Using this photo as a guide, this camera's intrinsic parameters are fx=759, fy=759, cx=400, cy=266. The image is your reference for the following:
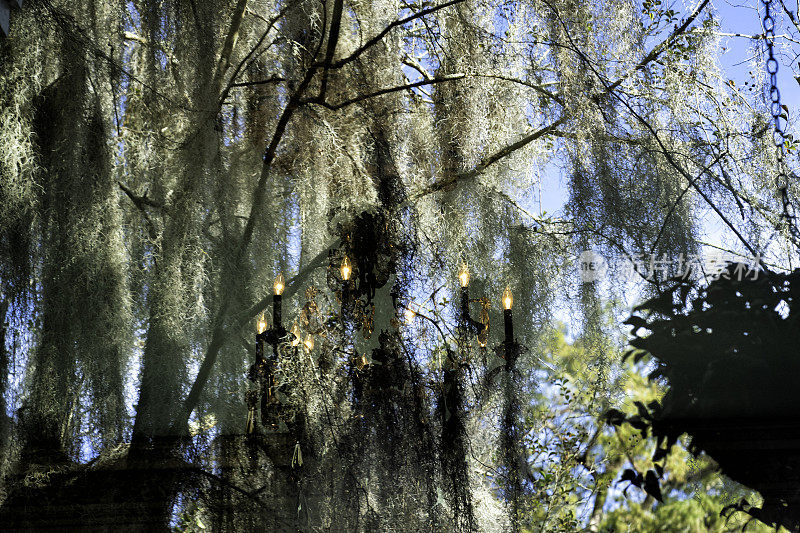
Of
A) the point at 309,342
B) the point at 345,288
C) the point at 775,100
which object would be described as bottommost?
the point at 309,342

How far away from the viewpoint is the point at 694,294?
1.55m

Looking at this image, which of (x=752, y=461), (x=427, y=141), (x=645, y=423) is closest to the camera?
(x=752, y=461)

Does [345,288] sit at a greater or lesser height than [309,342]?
greater

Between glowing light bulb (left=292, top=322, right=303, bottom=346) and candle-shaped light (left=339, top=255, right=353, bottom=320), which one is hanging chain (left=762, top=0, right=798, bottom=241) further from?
glowing light bulb (left=292, top=322, right=303, bottom=346)

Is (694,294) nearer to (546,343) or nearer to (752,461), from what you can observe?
(752,461)

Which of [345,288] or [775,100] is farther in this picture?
[345,288]

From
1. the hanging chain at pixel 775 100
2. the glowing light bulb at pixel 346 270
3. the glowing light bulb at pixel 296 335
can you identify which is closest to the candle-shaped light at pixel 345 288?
the glowing light bulb at pixel 346 270

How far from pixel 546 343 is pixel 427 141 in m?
0.72

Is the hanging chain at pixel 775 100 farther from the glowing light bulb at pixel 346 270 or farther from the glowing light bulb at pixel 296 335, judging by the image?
the glowing light bulb at pixel 296 335

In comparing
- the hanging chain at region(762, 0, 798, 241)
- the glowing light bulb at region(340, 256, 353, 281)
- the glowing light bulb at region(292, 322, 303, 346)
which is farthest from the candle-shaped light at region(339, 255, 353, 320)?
Answer: the hanging chain at region(762, 0, 798, 241)

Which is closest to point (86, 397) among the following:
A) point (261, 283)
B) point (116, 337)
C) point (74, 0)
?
point (116, 337)

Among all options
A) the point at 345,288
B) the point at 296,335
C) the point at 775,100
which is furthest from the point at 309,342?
the point at 775,100

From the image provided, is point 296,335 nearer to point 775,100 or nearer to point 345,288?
point 345,288

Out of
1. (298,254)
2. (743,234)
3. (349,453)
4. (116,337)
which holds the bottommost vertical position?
(349,453)
